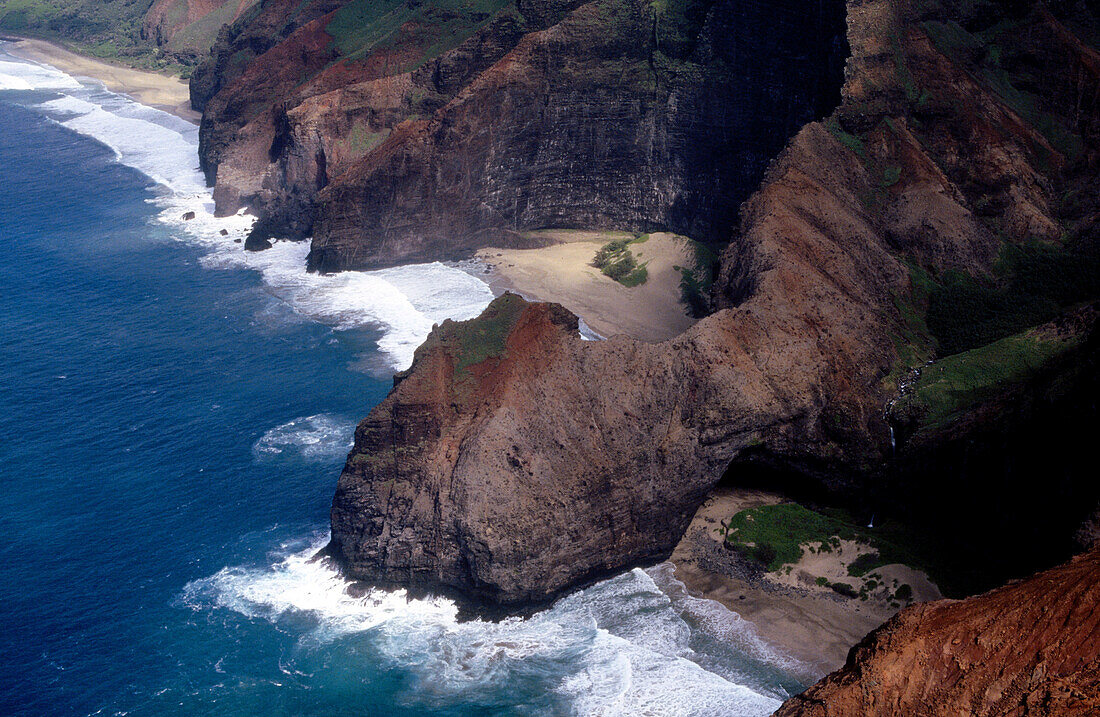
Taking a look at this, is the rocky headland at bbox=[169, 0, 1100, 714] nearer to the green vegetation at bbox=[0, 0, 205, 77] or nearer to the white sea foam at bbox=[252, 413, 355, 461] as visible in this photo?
the white sea foam at bbox=[252, 413, 355, 461]

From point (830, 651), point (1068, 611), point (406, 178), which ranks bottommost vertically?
point (830, 651)

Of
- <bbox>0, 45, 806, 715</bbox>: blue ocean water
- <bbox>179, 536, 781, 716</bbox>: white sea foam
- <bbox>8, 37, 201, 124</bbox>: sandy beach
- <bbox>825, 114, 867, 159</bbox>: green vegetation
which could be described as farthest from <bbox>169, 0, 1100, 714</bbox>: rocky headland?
<bbox>8, 37, 201, 124</bbox>: sandy beach

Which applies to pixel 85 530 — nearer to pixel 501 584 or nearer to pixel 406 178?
pixel 501 584

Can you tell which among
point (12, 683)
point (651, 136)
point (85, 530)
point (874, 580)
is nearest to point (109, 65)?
point (651, 136)

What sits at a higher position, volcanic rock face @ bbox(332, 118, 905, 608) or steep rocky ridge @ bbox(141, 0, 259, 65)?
steep rocky ridge @ bbox(141, 0, 259, 65)

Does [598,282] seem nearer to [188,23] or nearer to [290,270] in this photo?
[290,270]

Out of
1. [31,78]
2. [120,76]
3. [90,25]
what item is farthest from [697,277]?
[90,25]
